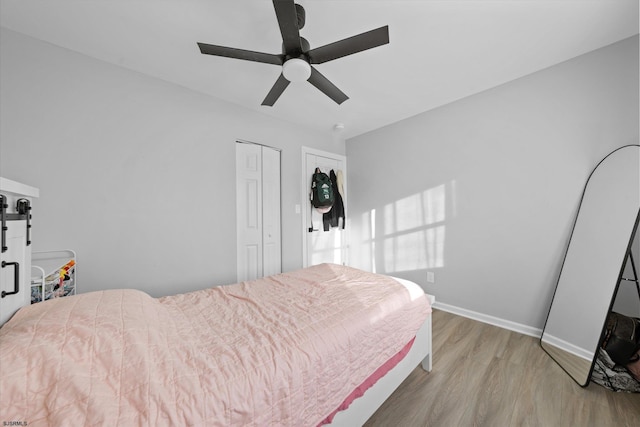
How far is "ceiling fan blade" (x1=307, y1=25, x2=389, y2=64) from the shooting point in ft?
3.93

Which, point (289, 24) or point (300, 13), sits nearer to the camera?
point (289, 24)

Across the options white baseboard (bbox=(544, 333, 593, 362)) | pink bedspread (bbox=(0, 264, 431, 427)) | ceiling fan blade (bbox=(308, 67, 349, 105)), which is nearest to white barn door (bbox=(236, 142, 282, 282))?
pink bedspread (bbox=(0, 264, 431, 427))

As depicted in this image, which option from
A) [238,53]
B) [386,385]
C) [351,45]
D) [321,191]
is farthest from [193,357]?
[321,191]

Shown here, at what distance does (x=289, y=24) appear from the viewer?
1158 mm

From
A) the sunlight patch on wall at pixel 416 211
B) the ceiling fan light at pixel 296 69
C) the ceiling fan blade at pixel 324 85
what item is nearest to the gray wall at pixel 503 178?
the sunlight patch on wall at pixel 416 211

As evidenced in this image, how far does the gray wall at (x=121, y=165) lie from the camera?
5.21 ft

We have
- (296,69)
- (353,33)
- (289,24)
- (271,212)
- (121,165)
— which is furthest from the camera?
(271,212)

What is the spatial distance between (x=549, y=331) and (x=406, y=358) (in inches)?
56.1

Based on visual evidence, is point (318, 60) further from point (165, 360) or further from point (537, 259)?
point (537, 259)

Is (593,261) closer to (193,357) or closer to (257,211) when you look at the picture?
(193,357)

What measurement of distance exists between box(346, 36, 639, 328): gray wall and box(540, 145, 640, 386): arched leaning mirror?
0.33 feet

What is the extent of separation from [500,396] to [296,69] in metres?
2.34

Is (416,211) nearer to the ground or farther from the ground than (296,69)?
nearer to the ground

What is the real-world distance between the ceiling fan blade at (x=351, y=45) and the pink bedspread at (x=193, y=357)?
1437mm
